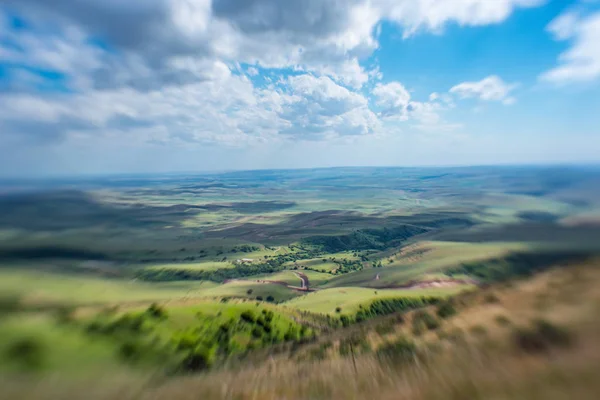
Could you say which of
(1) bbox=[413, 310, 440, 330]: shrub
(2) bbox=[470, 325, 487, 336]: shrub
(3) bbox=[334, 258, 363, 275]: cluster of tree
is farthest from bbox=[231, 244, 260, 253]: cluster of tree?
(2) bbox=[470, 325, 487, 336]: shrub

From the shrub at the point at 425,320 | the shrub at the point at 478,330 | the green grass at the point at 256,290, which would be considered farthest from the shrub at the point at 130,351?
the green grass at the point at 256,290

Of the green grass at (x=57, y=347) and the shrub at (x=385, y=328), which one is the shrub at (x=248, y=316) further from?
the shrub at (x=385, y=328)

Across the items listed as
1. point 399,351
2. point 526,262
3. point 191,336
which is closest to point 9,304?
point 191,336

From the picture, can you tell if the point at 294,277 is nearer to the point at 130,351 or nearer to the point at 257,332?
the point at 257,332

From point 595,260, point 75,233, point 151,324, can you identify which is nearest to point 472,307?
point 595,260

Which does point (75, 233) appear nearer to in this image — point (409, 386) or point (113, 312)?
point (113, 312)
